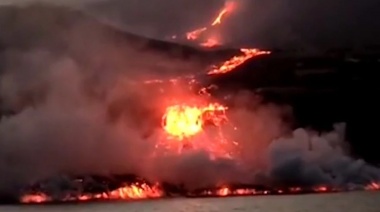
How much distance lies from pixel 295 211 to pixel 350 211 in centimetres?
1407

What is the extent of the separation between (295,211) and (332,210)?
30.7ft

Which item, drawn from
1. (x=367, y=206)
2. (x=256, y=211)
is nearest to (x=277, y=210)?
(x=256, y=211)

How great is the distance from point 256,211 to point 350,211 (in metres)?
27.6

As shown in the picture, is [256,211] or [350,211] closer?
[350,211]

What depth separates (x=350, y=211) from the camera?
178m

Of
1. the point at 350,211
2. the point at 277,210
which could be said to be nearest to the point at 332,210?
the point at 350,211

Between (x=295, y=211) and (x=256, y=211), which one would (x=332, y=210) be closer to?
(x=295, y=211)

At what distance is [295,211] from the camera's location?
187875 millimetres

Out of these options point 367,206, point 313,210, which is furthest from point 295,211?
point 367,206

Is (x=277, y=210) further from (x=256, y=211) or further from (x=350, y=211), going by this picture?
(x=350, y=211)

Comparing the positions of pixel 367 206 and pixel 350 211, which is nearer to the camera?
pixel 350 211

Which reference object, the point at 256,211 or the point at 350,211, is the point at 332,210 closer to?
the point at 350,211

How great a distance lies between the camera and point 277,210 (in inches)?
7805

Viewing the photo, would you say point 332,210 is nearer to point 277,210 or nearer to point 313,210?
point 313,210
